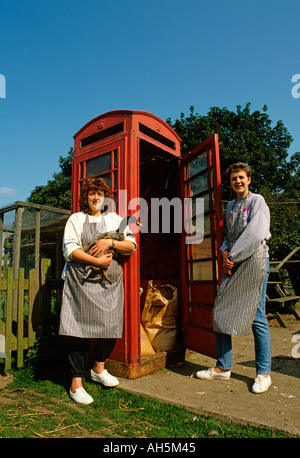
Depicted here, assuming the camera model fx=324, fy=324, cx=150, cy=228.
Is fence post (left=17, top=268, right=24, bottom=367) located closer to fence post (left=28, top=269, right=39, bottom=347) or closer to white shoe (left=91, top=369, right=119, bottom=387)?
fence post (left=28, top=269, right=39, bottom=347)

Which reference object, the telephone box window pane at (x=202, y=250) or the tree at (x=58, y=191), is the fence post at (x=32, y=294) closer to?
the telephone box window pane at (x=202, y=250)

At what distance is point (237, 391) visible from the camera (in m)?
2.94

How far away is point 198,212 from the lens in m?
4.18

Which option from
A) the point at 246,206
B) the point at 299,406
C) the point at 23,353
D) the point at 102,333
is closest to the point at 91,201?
the point at 102,333

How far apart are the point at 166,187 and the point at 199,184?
0.89 m

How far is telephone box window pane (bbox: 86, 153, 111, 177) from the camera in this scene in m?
3.96

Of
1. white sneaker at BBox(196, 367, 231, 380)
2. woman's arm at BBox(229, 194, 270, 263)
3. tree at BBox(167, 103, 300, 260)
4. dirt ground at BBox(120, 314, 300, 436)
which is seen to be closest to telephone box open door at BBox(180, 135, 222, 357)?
white sneaker at BBox(196, 367, 231, 380)

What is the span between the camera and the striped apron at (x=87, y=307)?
300 cm

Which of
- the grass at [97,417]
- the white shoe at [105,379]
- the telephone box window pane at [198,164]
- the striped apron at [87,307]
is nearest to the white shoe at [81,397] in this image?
the grass at [97,417]

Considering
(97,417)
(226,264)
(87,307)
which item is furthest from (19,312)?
(226,264)

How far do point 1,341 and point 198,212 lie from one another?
284cm

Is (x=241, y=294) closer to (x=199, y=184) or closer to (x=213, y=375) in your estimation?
(x=213, y=375)
